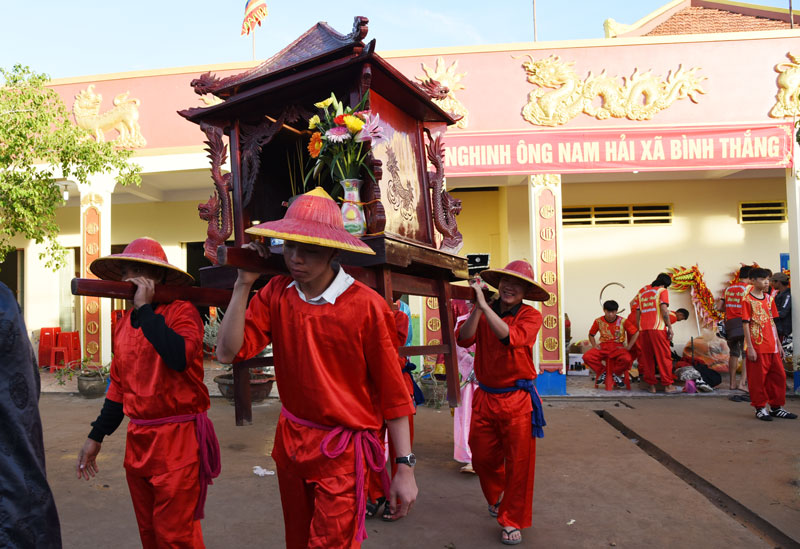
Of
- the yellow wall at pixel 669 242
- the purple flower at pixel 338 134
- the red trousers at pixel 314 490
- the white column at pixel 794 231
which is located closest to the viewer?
the red trousers at pixel 314 490

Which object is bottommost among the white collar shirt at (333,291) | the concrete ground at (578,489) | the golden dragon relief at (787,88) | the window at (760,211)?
the concrete ground at (578,489)

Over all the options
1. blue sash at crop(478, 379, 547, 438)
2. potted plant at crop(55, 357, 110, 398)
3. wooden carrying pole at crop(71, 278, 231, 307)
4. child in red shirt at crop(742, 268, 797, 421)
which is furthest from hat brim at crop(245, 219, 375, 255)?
potted plant at crop(55, 357, 110, 398)

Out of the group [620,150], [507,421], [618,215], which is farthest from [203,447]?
[618,215]

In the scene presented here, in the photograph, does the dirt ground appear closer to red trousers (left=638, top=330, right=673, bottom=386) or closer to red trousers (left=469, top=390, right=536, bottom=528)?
red trousers (left=469, top=390, right=536, bottom=528)

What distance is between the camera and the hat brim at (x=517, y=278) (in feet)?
12.5

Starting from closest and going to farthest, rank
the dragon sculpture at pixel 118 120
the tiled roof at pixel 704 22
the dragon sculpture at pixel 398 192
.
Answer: the dragon sculpture at pixel 398 192, the dragon sculpture at pixel 118 120, the tiled roof at pixel 704 22

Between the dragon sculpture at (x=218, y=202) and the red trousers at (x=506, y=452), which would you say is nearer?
the dragon sculpture at (x=218, y=202)

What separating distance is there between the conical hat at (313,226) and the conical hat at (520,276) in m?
1.82

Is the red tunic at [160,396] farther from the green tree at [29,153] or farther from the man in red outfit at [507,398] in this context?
the green tree at [29,153]

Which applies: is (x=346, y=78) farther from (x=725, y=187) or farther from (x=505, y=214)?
(x=725, y=187)

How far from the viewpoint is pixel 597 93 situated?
9102 millimetres

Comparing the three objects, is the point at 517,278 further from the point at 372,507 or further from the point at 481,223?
the point at 481,223

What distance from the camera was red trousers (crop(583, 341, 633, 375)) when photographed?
9555mm

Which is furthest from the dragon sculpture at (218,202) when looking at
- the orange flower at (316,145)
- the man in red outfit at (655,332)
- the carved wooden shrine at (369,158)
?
the man in red outfit at (655,332)
